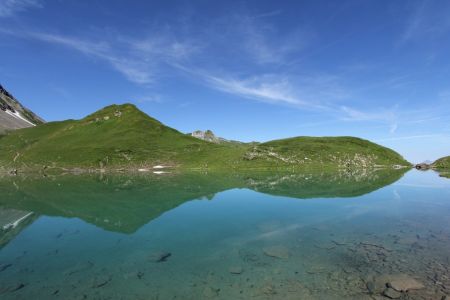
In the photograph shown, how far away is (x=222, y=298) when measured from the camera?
59.6 ft

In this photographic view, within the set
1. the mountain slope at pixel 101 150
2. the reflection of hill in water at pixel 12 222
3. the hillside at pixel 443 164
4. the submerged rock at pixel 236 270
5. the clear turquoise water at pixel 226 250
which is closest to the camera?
the clear turquoise water at pixel 226 250

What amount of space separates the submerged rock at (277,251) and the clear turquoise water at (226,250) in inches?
3.1

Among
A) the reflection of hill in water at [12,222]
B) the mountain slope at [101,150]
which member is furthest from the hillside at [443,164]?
the reflection of hill in water at [12,222]

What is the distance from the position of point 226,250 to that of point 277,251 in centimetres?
417

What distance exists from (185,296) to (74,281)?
7881mm

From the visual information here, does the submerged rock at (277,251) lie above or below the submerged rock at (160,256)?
above

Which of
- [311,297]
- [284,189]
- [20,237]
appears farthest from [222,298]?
[284,189]

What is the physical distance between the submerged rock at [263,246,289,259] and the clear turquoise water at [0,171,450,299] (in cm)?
8

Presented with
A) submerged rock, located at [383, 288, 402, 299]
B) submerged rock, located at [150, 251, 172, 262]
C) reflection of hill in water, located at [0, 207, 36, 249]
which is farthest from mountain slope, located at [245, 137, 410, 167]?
submerged rock, located at [383, 288, 402, 299]

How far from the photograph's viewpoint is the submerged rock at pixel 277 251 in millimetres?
25766

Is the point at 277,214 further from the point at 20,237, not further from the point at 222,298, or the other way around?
the point at 20,237

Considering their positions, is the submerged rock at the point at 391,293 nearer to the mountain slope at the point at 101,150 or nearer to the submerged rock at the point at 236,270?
the submerged rock at the point at 236,270

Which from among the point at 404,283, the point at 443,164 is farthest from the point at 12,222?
the point at 443,164

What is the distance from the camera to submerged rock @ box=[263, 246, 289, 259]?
25.8 metres
